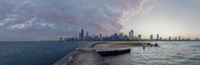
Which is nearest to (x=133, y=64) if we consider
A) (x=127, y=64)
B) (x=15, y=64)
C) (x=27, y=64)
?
(x=127, y=64)

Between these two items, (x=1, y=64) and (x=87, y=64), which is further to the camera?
(x=1, y=64)

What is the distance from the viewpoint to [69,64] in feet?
132

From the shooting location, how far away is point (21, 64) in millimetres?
69062

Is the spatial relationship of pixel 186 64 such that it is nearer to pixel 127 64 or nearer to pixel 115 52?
pixel 127 64

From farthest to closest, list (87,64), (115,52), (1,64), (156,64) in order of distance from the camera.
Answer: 1. (115,52)
2. (1,64)
3. (156,64)
4. (87,64)

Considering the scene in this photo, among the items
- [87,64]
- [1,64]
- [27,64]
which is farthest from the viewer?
[1,64]

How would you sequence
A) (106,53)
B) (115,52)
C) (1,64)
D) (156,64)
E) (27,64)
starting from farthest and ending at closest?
(115,52) → (106,53) → (1,64) → (27,64) → (156,64)

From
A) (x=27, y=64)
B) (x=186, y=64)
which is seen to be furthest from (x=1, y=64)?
(x=186, y=64)

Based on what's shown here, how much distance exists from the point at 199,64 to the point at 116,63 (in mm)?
18301

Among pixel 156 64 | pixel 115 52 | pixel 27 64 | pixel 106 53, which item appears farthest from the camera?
pixel 115 52

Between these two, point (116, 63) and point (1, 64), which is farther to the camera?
point (1, 64)

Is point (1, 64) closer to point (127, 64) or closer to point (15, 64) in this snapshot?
point (15, 64)

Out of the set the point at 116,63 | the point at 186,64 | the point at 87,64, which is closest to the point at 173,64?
the point at 186,64

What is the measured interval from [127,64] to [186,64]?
13.1 metres
